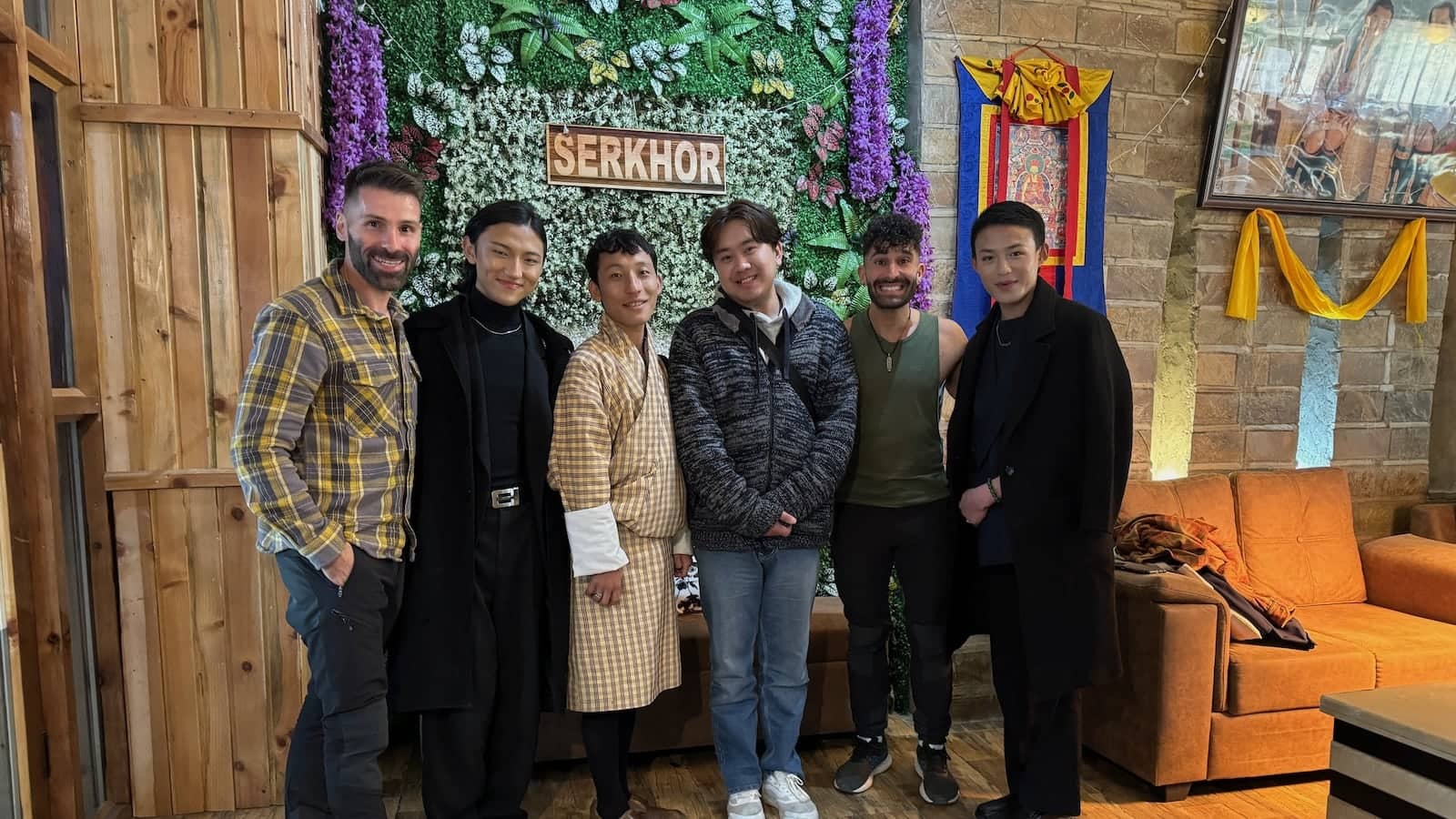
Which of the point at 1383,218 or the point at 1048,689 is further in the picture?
the point at 1383,218

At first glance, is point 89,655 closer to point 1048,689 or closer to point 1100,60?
point 1048,689

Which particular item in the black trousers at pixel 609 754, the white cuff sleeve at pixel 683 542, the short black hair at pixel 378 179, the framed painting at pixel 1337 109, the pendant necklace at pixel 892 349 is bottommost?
the black trousers at pixel 609 754

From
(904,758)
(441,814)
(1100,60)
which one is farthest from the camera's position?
(1100,60)

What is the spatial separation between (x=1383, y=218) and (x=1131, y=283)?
1.30m

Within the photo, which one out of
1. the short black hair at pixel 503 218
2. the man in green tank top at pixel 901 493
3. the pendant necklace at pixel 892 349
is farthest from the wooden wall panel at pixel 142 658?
the pendant necklace at pixel 892 349

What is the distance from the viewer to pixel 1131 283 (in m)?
3.45

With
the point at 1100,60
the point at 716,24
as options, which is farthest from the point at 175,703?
the point at 1100,60

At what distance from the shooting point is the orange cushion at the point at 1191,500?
3.14 meters

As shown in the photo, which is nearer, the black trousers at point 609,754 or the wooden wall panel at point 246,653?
the black trousers at point 609,754

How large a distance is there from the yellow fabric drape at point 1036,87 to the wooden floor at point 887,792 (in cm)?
240

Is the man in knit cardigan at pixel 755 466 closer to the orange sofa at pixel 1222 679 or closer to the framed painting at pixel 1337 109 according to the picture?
the orange sofa at pixel 1222 679

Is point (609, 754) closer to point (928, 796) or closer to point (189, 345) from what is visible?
point (928, 796)

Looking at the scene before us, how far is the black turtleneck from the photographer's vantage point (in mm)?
2029

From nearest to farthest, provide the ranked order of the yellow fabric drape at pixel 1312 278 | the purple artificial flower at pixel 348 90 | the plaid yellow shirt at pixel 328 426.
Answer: the plaid yellow shirt at pixel 328 426, the purple artificial flower at pixel 348 90, the yellow fabric drape at pixel 1312 278
